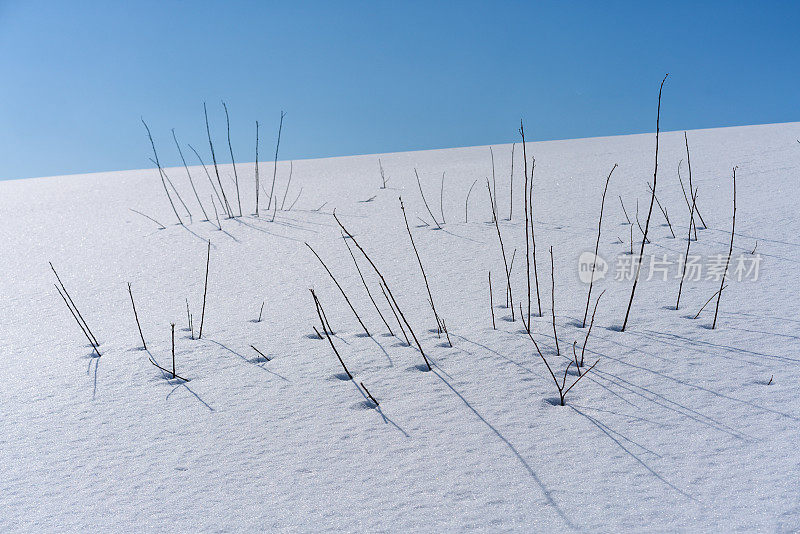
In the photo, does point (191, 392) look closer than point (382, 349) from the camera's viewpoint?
Yes

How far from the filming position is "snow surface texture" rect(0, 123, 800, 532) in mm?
841

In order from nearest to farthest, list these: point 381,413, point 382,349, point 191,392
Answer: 1. point 381,413
2. point 191,392
3. point 382,349

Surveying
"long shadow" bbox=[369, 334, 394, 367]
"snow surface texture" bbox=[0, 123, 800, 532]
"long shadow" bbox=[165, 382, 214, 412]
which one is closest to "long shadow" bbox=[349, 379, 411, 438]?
"snow surface texture" bbox=[0, 123, 800, 532]

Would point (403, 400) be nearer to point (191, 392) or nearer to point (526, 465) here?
point (526, 465)

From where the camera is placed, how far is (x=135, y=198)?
3.75m

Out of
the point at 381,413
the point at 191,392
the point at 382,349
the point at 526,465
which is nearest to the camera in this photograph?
the point at 526,465

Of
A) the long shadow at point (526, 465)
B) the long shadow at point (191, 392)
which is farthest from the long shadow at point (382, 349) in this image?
the long shadow at point (191, 392)

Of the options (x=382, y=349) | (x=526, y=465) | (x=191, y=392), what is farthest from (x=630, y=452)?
(x=191, y=392)

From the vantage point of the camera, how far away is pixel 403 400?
1.12 meters

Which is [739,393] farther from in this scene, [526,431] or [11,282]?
[11,282]

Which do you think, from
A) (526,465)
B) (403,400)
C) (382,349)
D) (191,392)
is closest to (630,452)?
(526,465)

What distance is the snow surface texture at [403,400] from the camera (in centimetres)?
84

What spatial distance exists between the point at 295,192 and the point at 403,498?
3100mm

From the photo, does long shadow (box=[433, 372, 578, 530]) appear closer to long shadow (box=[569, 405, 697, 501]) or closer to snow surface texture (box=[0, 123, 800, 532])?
snow surface texture (box=[0, 123, 800, 532])
